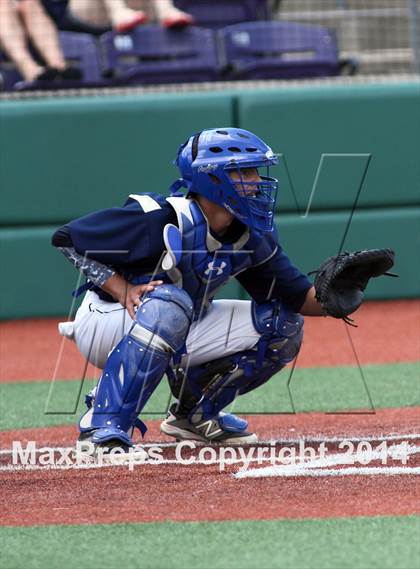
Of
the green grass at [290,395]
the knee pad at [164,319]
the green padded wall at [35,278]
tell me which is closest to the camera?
the knee pad at [164,319]

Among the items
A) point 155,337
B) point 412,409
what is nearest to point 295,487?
point 155,337

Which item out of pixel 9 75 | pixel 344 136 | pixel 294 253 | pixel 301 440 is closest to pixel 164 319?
pixel 301 440

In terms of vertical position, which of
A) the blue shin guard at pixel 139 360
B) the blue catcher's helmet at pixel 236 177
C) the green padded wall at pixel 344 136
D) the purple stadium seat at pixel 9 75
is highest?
the blue catcher's helmet at pixel 236 177

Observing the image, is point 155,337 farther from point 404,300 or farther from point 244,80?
point 244,80

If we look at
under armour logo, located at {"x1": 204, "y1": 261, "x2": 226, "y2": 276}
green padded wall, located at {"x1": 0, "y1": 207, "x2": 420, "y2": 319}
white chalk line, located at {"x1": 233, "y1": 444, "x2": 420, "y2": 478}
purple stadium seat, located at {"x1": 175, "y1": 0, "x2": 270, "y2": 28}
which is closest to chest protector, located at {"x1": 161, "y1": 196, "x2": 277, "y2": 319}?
under armour logo, located at {"x1": 204, "y1": 261, "x2": 226, "y2": 276}

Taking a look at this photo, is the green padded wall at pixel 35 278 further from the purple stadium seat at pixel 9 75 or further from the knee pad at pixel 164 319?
the knee pad at pixel 164 319

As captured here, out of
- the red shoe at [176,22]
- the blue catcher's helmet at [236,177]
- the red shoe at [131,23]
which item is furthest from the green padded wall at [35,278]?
the blue catcher's helmet at [236,177]

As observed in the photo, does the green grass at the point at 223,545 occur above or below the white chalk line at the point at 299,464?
above

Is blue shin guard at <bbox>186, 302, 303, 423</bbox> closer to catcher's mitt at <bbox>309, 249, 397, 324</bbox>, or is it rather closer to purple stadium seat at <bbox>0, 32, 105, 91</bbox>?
catcher's mitt at <bbox>309, 249, 397, 324</bbox>

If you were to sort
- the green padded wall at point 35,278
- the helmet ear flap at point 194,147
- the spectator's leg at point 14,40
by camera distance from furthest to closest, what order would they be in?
1. the spectator's leg at point 14,40
2. the green padded wall at point 35,278
3. the helmet ear flap at point 194,147

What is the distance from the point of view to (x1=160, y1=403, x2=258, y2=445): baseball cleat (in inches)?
160

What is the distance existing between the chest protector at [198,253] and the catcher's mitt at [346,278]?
27 centimetres

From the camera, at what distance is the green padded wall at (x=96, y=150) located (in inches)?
306

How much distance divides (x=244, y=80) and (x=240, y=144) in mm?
5193
